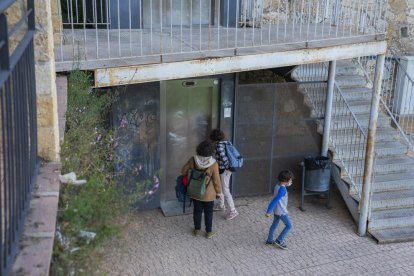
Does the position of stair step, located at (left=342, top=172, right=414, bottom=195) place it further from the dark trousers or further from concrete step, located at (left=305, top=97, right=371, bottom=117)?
the dark trousers

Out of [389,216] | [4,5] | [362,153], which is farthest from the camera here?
[362,153]

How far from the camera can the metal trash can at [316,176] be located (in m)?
8.55

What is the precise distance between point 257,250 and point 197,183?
1272 millimetres

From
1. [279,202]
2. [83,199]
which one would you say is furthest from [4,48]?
[279,202]

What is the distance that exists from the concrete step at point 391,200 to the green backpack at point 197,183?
280 centimetres

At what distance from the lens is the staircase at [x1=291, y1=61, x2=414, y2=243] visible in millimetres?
8141

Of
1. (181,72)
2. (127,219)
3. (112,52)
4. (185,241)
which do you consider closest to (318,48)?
(181,72)

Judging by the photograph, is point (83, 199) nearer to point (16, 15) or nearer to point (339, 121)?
point (16, 15)

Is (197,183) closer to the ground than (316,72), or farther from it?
closer to the ground

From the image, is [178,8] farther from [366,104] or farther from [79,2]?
[366,104]

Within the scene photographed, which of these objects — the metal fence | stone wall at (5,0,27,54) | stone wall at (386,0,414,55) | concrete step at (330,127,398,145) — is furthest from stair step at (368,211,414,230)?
stone wall at (5,0,27,54)

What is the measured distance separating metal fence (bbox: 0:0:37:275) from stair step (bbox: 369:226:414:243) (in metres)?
5.88

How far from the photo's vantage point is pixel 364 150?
28.9 ft

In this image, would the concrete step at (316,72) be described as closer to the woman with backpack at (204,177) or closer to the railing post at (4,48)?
the woman with backpack at (204,177)
